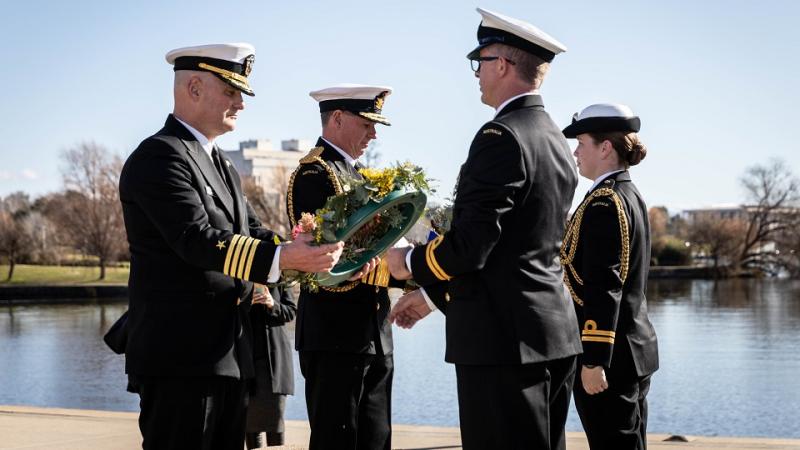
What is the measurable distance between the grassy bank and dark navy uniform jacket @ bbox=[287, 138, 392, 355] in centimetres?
4948

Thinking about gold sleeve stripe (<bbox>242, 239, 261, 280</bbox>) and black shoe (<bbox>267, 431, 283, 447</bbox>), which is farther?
black shoe (<bbox>267, 431, 283, 447</bbox>)

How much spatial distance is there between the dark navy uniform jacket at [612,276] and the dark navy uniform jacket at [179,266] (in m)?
1.57

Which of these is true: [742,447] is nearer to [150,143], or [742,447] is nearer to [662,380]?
[150,143]

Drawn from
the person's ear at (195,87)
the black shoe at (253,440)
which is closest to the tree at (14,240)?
the black shoe at (253,440)

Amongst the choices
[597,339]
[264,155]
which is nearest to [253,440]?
[597,339]

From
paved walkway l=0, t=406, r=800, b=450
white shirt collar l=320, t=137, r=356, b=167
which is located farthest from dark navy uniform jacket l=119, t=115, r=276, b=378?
paved walkway l=0, t=406, r=800, b=450

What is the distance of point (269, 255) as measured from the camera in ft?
13.8

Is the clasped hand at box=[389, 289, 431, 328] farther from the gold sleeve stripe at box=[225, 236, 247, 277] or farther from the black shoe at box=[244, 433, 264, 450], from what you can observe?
the black shoe at box=[244, 433, 264, 450]

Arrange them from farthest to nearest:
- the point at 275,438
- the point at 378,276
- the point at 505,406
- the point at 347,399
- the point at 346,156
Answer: the point at 275,438 < the point at 346,156 < the point at 347,399 < the point at 378,276 < the point at 505,406

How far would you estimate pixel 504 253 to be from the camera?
4.14 metres

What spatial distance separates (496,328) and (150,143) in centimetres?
150

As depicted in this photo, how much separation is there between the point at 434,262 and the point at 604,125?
1.59m

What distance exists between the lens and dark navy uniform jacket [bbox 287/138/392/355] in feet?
17.6

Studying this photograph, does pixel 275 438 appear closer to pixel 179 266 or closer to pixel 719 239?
pixel 179 266
